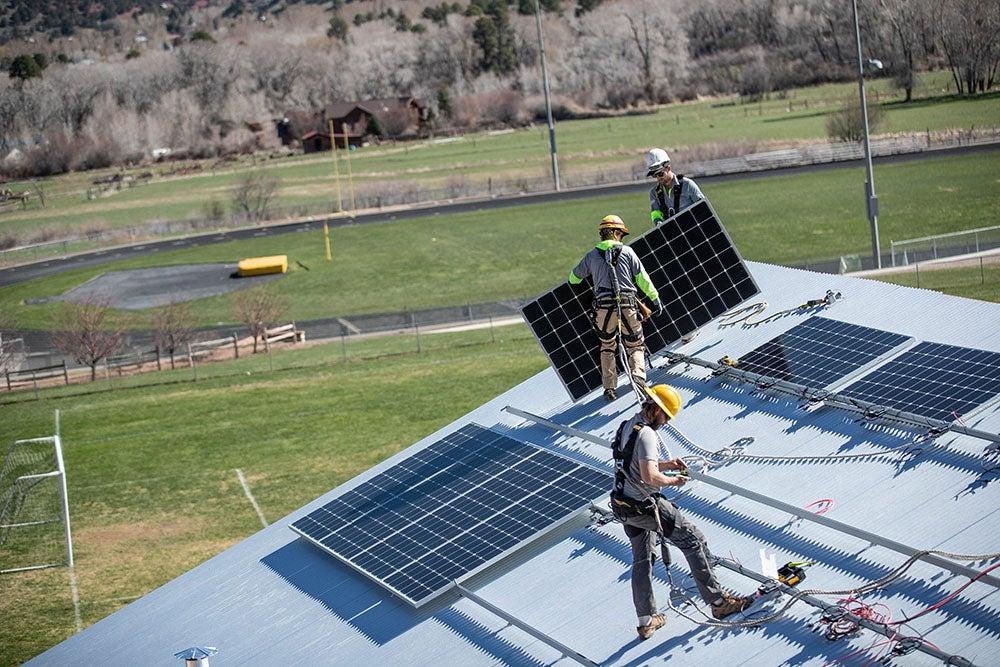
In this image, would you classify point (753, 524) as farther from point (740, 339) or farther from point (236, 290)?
point (236, 290)

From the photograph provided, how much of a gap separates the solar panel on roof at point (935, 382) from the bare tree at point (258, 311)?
42.0 m

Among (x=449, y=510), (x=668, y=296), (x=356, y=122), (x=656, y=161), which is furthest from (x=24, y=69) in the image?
(x=449, y=510)

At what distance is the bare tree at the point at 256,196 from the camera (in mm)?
101375

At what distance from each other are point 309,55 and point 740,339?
170 m

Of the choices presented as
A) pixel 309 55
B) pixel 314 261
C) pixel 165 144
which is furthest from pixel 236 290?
pixel 309 55

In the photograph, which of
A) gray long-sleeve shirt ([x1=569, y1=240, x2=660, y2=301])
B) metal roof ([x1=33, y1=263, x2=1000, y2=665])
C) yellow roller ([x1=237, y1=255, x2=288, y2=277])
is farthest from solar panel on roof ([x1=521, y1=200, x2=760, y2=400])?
yellow roller ([x1=237, y1=255, x2=288, y2=277])

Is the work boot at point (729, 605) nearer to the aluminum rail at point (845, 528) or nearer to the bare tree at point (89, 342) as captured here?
the aluminum rail at point (845, 528)

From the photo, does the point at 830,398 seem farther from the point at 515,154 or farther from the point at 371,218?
the point at 515,154

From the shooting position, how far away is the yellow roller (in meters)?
73.7

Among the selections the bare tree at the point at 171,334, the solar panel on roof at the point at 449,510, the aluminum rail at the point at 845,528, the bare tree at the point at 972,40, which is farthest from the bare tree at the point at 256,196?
the aluminum rail at the point at 845,528

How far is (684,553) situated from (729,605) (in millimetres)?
594

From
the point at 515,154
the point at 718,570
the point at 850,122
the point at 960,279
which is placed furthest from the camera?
the point at 515,154

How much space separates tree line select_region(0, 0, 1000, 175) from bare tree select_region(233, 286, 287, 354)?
46839 mm

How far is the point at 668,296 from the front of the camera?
18047 mm
